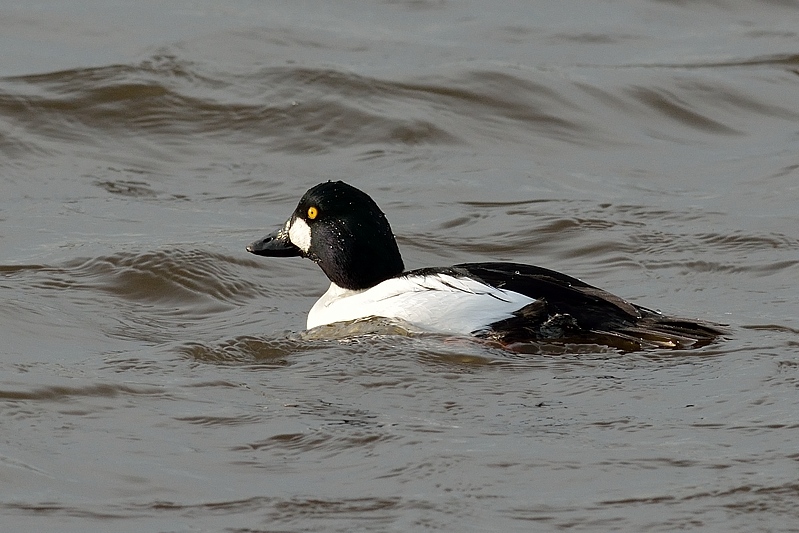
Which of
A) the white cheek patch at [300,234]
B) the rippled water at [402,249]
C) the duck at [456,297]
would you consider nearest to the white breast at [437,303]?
the duck at [456,297]

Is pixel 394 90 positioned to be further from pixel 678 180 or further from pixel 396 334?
pixel 396 334

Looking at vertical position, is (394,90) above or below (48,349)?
above

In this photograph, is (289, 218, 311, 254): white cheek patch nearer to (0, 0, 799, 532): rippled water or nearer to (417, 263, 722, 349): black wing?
(0, 0, 799, 532): rippled water

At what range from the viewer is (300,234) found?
7.41 m

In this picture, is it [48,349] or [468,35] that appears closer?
[48,349]

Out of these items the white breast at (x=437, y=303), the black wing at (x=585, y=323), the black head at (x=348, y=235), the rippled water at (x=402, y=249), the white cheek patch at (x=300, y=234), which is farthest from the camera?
the white cheek patch at (x=300, y=234)

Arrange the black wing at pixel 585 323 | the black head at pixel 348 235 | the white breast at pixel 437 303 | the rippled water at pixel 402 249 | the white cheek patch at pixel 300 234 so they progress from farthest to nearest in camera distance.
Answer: the white cheek patch at pixel 300 234 < the black head at pixel 348 235 < the white breast at pixel 437 303 < the black wing at pixel 585 323 < the rippled water at pixel 402 249

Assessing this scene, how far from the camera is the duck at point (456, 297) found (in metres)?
6.46

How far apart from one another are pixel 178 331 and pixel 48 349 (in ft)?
2.50

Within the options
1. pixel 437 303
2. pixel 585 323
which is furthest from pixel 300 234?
pixel 585 323

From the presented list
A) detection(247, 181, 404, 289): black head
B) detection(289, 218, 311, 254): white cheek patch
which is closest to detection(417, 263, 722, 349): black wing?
detection(247, 181, 404, 289): black head

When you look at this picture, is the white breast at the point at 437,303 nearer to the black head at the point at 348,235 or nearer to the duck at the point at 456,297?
the duck at the point at 456,297

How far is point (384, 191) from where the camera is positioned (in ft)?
33.1

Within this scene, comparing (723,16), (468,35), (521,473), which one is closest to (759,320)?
(521,473)
